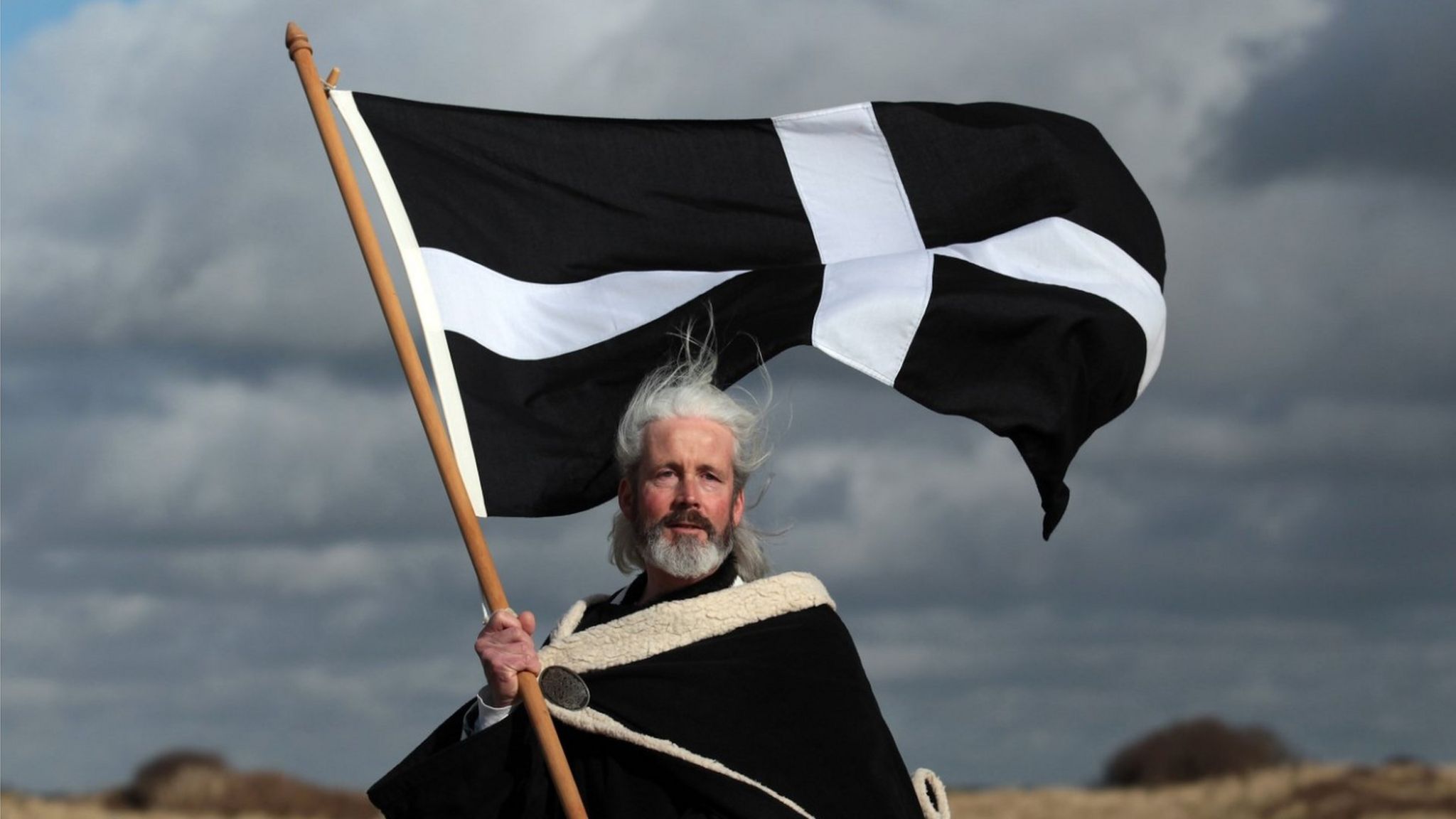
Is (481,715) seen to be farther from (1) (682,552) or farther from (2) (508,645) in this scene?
(1) (682,552)

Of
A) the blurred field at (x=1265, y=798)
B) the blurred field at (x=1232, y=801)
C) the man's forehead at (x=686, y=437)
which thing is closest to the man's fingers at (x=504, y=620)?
the man's forehead at (x=686, y=437)

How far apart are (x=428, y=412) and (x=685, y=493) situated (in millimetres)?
1023

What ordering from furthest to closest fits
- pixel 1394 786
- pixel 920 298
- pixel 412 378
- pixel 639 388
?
pixel 1394 786, pixel 920 298, pixel 639 388, pixel 412 378

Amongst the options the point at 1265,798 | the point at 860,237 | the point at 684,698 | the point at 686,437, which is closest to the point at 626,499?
the point at 686,437

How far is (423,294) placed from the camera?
304 inches

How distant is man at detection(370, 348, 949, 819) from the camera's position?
23.4 feet

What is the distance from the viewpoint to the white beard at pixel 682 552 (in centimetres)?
740

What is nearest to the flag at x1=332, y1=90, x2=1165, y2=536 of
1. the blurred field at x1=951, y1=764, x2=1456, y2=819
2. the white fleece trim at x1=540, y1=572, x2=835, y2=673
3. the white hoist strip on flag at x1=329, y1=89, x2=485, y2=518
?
the white hoist strip on flag at x1=329, y1=89, x2=485, y2=518

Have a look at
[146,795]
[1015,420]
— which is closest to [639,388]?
[1015,420]

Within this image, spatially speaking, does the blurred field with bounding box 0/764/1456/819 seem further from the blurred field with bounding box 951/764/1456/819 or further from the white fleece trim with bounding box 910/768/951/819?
the white fleece trim with bounding box 910/768/951/819

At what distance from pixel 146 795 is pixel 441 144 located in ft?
60.5

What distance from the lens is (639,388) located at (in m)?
8.00

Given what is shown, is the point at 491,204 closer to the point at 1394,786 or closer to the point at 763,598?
the point at 763,598

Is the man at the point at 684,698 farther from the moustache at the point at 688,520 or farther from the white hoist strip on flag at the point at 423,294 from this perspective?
the white hoist strip on flag at the point at 423,294
